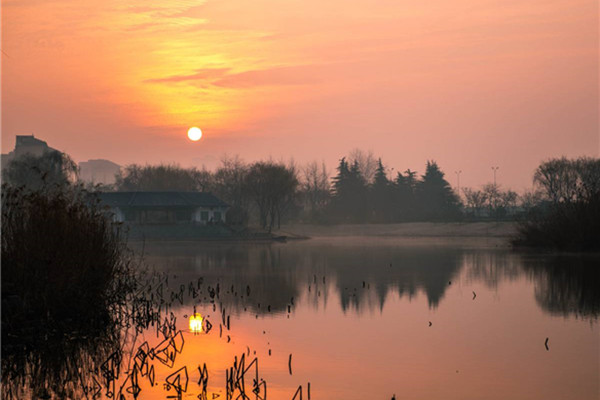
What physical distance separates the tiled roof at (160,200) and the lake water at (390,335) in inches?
2030

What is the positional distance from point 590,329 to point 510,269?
17175 millimetres

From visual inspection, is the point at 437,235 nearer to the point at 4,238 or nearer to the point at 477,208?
the point at 477,208

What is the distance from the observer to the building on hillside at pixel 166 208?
83625mm

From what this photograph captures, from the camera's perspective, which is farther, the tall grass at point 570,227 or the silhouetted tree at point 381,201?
the silhouetted tree at point 381,201

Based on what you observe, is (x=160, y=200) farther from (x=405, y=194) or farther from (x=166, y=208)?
(x=405, y=194)

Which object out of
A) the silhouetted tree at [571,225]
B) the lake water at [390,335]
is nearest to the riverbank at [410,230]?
the silhouetted tree at [571,225]

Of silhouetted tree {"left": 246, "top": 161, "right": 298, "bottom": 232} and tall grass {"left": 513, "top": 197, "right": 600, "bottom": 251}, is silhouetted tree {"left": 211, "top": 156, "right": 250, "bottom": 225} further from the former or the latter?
tall grass {"left": 513, "top": 197, "right": 600, "bottom": 251}

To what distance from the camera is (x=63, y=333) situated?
50.1 ft

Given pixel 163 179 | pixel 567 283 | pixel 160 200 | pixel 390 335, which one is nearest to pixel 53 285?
pixel 390 335

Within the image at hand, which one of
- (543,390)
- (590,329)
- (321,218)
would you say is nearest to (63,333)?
(543,390)

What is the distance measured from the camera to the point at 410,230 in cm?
9431

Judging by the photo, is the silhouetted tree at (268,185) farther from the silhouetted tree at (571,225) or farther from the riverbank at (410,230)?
the silhouetted tree at (571,225)

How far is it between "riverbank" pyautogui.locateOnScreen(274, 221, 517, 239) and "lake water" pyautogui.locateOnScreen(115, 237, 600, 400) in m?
50.4

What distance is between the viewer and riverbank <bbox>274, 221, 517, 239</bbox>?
82875mm
